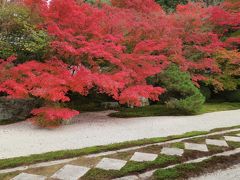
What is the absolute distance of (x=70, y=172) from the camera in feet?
16.2

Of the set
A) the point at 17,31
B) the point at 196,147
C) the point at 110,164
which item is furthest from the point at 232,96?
the point at 110,164

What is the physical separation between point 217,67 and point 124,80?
19.8 feet

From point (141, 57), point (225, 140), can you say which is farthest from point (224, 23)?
point (225, 140)

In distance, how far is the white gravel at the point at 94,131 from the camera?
6613 mm

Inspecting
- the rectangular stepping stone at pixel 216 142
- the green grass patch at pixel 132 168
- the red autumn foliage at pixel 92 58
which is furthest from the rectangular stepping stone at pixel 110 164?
the red autumn foliage at pixel 92 58

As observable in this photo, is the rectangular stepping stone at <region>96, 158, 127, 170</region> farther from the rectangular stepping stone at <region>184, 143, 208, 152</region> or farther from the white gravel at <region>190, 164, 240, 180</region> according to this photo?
the rectangular stepping stone at <region>184, 143, 208, 152</region>

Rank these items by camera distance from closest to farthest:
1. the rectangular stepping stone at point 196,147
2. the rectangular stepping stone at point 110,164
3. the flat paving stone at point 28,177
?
1. the flat paving stone at point 28,177
2. the rectangular stepping stone at point 110,164
3. the rectangular stepping stone at point 196,147

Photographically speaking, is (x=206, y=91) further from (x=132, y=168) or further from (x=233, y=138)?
(x=132, y=168)

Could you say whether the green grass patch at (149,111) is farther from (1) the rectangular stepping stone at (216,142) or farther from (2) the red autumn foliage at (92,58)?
(1) the rectangular stepping stone at (216,142)

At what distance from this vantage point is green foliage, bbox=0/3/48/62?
947cm

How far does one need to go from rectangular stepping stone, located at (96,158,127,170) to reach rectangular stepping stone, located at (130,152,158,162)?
0.28m

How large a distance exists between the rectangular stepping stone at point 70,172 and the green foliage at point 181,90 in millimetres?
6583

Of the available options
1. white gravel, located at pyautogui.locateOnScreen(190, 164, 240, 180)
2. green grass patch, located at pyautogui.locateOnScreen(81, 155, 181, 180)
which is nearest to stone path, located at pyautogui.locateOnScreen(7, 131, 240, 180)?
green grass patch, located at pyautogui.locateOnScreen(81, 155, 181, 180)

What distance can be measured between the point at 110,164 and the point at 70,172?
0.73 meters
